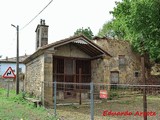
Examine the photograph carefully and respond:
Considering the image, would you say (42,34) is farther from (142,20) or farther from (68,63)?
(142,20)

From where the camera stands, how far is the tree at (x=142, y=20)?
20.6 m

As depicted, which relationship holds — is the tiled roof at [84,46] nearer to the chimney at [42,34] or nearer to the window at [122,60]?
the chimney at [42,34]

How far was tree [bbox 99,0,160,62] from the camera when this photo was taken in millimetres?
20641

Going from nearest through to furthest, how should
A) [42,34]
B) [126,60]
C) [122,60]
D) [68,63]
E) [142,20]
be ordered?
[68,63], [42,34], [142,20], [122,60], [126,60]

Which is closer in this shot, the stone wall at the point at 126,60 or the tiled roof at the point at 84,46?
the tiled roof at the point at 84,46

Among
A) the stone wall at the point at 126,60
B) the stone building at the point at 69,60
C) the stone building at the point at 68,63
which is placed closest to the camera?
the stone building at the point at 68,63

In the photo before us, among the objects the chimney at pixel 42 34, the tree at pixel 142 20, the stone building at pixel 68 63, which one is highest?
the tree at pixel 142 20

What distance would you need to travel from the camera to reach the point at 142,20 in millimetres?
21562

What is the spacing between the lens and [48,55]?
14.0m

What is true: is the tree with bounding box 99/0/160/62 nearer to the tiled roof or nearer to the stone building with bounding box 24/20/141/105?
the stone building with bounding box 24/20/141/105

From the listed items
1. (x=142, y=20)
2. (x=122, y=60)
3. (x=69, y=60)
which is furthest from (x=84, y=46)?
(x=122, y=60)

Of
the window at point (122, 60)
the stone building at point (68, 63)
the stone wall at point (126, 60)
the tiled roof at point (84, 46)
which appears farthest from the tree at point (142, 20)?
the tiled roof at point (84, 46)

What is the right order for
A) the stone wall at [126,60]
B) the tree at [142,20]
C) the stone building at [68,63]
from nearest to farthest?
the stone building at [68,63] → the tree at [142,20] → the stone wall at [126,60]

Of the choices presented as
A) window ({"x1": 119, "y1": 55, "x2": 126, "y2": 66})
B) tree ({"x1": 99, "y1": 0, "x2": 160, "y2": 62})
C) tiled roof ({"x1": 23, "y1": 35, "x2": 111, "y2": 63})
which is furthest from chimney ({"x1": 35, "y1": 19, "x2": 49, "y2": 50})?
window ({"x1": 119, "y1": 55, "x2": 126, "y2": 66})
